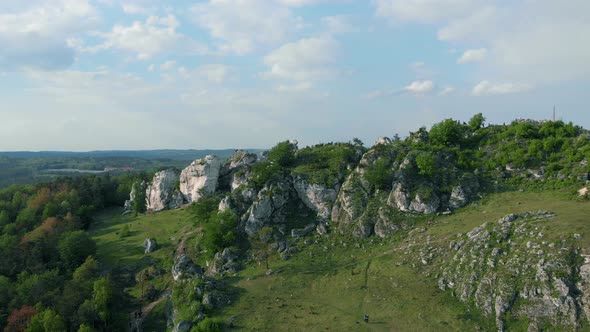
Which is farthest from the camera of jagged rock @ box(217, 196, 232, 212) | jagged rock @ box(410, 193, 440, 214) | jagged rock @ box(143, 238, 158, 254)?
jagged rock @ box(143, 238, 158, 254)

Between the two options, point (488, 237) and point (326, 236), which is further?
point (326, 236)

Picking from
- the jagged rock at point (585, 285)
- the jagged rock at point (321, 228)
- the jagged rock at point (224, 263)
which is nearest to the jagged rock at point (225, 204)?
the jagged rock at point (224, 263)

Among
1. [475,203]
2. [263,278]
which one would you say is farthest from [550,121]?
[263,278]

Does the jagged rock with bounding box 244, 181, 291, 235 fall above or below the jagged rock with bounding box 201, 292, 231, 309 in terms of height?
above

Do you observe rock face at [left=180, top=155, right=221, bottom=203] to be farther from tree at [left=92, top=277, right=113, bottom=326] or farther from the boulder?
tree at [left=92, top=277, right=113, bottom=326]

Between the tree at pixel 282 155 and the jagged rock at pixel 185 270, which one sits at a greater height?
the tree at pixel 282 155

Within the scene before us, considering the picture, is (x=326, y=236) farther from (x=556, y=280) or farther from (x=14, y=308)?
(x=14, y=308)

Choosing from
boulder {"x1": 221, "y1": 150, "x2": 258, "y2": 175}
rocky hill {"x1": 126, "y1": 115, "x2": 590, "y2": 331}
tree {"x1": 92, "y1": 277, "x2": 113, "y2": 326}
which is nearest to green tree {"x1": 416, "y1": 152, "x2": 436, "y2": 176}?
rocky hill {"x1": 126, "y1": 115, "x2": 590, "y2": 331}

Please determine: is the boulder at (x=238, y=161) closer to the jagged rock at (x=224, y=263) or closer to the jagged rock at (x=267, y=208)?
the jagged rock at (x=267, y=208)
